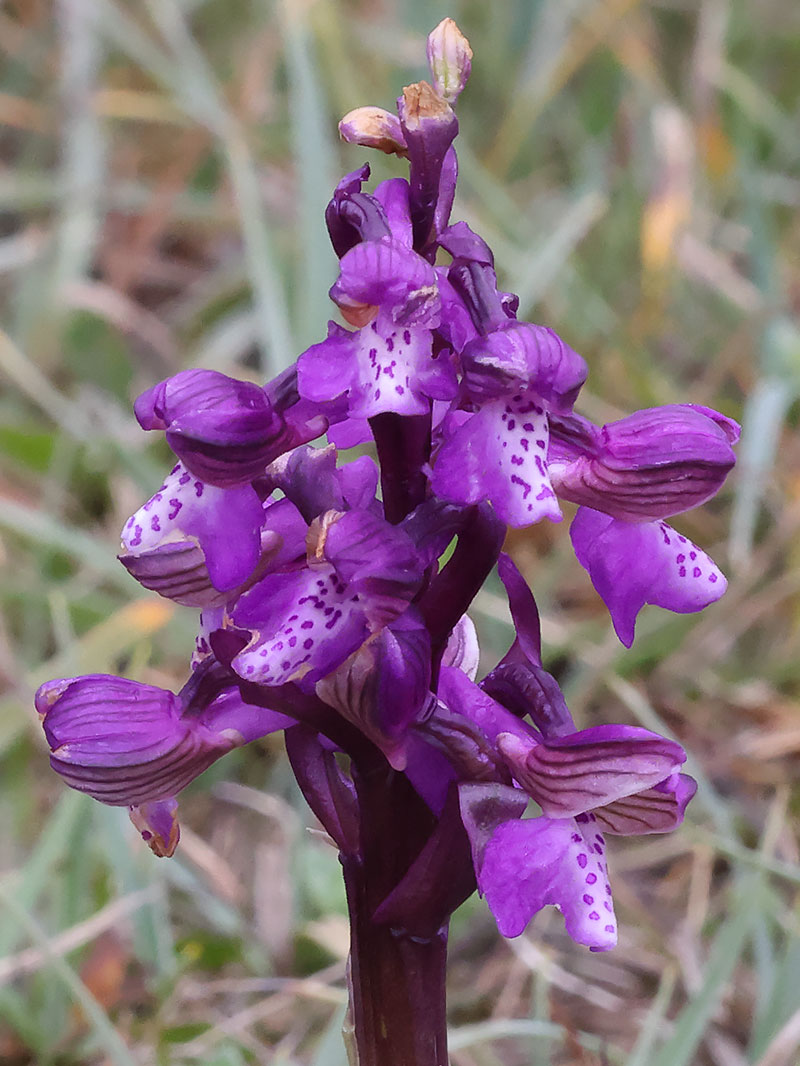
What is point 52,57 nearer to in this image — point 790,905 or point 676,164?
point 676,164

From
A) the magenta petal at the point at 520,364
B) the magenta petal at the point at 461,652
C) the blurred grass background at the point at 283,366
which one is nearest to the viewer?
the magenta petal at the point at 520,364

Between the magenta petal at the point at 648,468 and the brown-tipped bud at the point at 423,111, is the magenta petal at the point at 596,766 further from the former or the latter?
the brown-tipped bud at the point at 423,111

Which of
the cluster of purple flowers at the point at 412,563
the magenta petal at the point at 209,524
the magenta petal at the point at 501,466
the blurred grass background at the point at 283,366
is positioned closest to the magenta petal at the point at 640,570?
the cluster of purple flowers at the point at 412,563

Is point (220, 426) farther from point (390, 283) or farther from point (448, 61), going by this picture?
point (448, 61)

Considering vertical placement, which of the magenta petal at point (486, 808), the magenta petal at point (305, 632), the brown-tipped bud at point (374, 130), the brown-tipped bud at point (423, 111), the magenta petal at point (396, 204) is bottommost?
the magenta petal at point (486, 808)

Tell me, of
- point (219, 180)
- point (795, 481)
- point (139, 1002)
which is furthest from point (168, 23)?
point (139, 1002)

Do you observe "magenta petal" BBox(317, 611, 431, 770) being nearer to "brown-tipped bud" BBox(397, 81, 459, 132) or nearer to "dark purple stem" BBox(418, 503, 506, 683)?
Answer: "dark purple stem" BBox(418, 503, 506, 683)

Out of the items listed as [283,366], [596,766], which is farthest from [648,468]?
[283,366]
